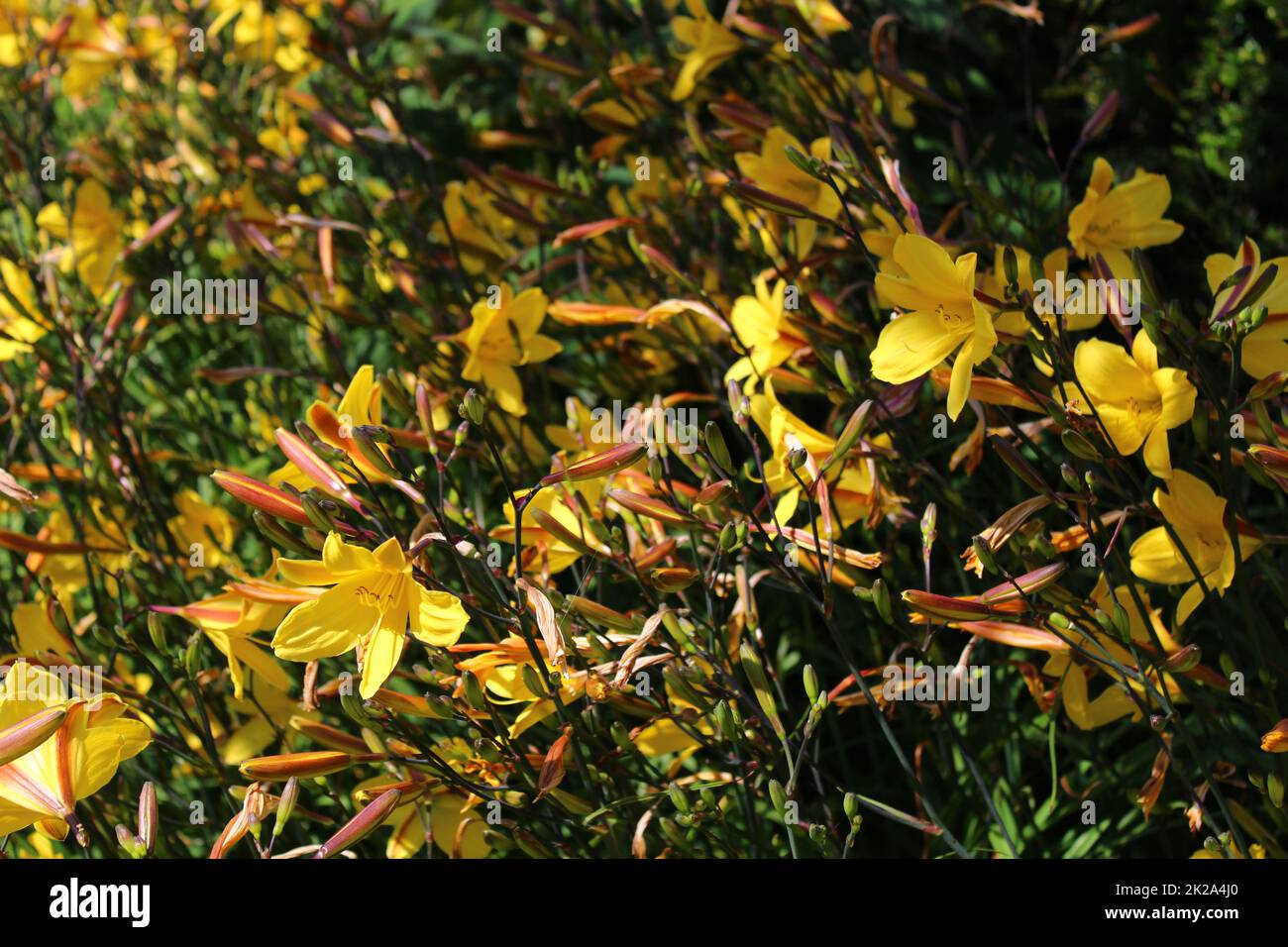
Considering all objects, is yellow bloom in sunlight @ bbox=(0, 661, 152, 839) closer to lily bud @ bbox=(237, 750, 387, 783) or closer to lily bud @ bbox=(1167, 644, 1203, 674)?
lily bud @ bbox=(237, 750, 387, 783)

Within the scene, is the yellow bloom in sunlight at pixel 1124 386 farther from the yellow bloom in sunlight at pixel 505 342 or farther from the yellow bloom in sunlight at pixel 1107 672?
the yellow bloom in sunlight at pixel 505 342

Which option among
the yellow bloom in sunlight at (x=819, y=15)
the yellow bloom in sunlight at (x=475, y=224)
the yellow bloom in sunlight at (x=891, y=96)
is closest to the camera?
the yellow bloom in sunlight at (x=819, y=15)

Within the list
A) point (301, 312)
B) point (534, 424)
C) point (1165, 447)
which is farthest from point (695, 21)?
point (1165, 447)

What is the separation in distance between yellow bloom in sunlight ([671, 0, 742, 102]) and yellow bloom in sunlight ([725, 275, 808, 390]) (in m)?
0.76

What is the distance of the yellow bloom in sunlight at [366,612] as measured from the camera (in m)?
1.38

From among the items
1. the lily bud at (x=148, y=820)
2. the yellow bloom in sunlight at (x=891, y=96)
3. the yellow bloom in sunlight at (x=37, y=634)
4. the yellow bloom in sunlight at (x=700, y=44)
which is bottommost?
the lily bud at (x=148, y=820)

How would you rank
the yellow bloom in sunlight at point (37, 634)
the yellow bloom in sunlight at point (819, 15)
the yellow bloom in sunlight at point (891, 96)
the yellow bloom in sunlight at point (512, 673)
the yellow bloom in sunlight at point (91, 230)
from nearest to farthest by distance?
the yellow bloom in sunlight at point (512, 673) < the yellow bloom in sunlight at point (37, 634) < the yellow bloom in sunlight at point (819, 15) < the yellow bloom in sunlight at point (891, 96) < the yellow bloom in sunlight at point (91, 230)

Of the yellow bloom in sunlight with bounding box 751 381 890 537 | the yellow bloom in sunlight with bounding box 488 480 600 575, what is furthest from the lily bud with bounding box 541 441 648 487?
the yellow bloom in sunlight with bounding box 751 381 890 537

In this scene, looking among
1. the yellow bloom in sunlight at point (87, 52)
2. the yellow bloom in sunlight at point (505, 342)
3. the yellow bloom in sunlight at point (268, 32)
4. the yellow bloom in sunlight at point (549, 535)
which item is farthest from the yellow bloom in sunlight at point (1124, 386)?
the yellow bloom in sunlight at point (87, 52)

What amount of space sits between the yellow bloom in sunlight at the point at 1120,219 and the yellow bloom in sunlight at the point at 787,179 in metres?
0.44

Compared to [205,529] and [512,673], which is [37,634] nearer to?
[205,529]

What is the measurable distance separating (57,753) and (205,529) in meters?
1.14
